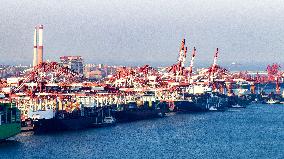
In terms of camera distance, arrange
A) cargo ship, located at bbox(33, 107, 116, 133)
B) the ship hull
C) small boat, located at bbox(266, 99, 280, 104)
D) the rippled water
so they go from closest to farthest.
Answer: the rippled water < cargo ship, located at bbox(33, 107, 116, 133) < the ship hull < small boat, located at bbox(266, 99, 280, 104)

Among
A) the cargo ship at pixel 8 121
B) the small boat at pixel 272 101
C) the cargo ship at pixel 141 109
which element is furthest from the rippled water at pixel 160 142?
the small boat at pixel 272 101

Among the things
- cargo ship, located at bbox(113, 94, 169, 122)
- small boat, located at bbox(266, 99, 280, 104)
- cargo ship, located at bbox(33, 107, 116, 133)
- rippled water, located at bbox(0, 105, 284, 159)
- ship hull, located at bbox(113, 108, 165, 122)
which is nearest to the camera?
rippled water, located at bbox(0, 105, 284, 159)

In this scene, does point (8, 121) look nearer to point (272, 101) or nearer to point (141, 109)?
point (141, 109)

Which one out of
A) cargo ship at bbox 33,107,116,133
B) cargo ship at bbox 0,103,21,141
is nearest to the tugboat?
cargo ship at bbox 33,107,116,133

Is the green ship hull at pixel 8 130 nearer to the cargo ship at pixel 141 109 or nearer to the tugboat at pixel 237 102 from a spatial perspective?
the cargo ship at pixel 141 109

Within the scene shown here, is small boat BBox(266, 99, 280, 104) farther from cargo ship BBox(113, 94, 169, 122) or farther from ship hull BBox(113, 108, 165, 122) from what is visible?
ship hull BBox(113, 108, 165, 122)

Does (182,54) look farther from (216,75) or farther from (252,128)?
(252,128)
